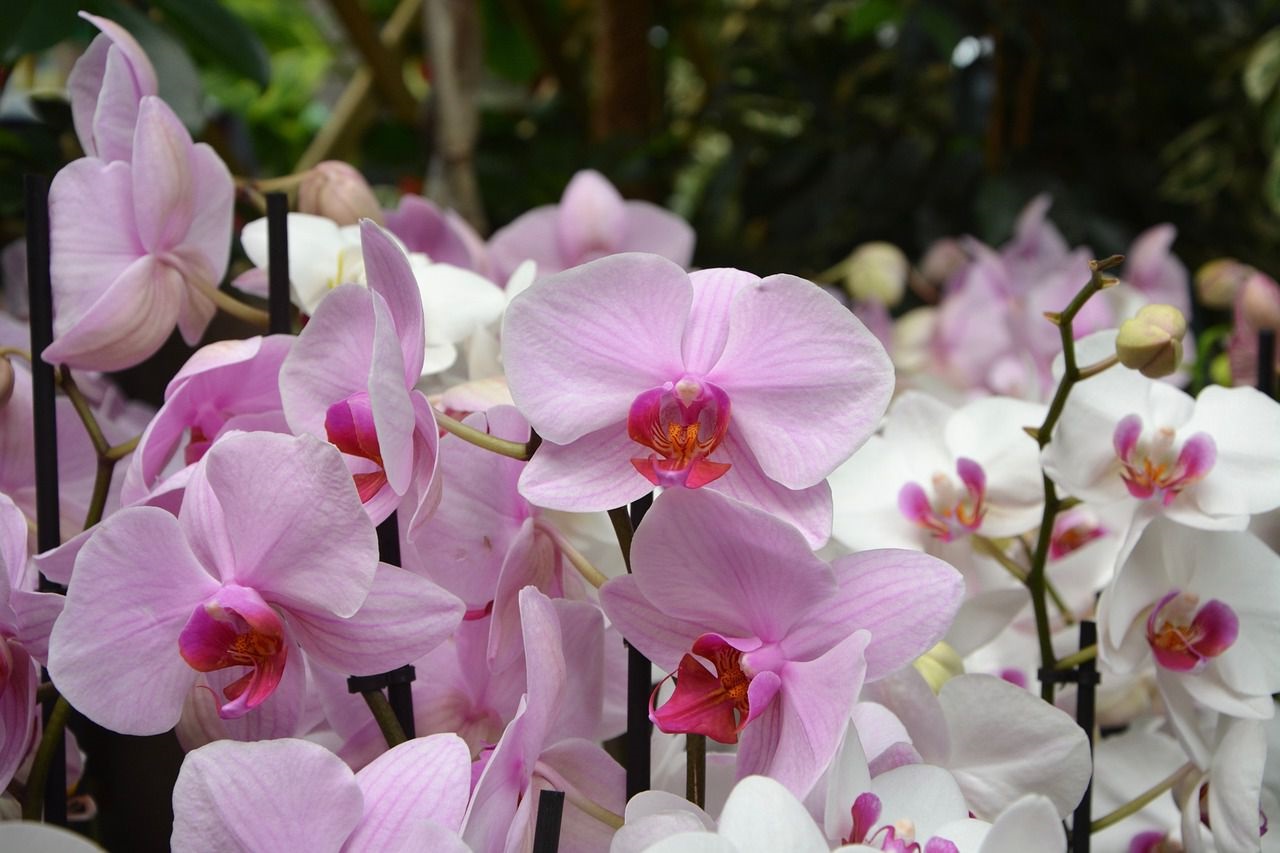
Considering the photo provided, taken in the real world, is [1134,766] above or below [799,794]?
below

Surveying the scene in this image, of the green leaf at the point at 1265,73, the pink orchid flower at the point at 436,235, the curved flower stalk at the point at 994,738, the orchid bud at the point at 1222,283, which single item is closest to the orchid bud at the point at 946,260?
the orchid bud at the point at 1222,283

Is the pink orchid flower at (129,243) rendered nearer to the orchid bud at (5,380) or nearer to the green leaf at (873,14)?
the orchid bud at (5,380)

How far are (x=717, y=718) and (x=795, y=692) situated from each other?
0.8 inches

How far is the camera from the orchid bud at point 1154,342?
0.35 metres

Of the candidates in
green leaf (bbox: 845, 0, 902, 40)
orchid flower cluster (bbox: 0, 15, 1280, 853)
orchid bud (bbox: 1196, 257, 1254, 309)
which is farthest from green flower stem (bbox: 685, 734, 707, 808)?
green leaf (bbox: 845, 0, 902, 40)

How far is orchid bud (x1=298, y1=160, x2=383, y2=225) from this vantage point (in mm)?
467

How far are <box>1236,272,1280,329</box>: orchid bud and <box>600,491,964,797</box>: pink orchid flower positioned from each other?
1.42 ft

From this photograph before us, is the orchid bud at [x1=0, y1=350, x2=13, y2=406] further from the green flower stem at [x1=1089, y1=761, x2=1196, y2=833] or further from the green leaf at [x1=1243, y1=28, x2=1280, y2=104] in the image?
the green leaf at [x1=1243, y1=28, x2=1280, y2=104]

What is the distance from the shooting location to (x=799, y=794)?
0.28 m

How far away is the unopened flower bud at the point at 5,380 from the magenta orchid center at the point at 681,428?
0.20m

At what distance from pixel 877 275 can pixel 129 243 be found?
0.68 meters

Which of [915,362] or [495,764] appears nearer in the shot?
[495,764]

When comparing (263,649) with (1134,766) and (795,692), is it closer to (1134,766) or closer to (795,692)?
(795,692)

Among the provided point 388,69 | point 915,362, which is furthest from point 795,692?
point 388,69
